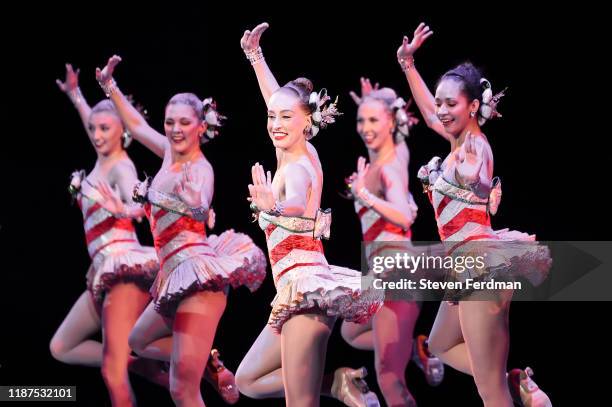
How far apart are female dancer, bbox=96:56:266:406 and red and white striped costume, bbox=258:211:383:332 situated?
2.86 feet

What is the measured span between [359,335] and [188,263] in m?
1.27

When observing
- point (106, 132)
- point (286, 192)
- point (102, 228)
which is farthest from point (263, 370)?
point (106, 132)

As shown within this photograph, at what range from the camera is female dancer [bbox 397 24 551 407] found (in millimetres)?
4852

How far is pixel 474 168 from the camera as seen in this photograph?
493cm

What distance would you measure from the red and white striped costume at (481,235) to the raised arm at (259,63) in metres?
1.00

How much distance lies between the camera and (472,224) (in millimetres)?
5086

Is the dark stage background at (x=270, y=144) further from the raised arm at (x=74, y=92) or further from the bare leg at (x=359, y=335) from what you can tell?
the bare leg at (x=359, y=335)

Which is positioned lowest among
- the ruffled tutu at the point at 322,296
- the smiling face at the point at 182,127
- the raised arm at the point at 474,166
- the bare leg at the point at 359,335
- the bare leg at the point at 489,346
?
the bare leg at the point at 489,346

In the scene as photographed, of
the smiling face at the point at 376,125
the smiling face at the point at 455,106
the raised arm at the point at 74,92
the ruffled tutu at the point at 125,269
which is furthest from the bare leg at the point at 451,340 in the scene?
the raised arm at the point at 74,92

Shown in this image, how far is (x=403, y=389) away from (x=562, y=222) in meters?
1.67

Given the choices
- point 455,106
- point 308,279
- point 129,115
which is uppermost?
point 129,115

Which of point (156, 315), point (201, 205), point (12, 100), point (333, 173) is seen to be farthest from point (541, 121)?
point (12, 100)

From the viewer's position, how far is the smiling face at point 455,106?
5125mm

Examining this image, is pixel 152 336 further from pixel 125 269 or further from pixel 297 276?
pixel 297 276
